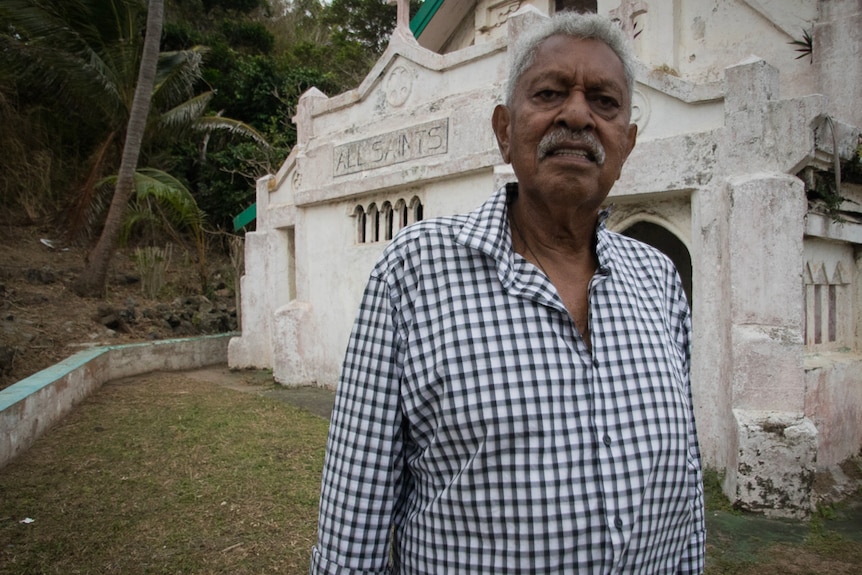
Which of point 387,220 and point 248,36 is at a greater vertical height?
point 248,36

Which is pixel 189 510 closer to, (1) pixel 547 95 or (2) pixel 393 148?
(1) pixel 547 95

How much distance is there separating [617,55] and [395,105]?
24.4ft

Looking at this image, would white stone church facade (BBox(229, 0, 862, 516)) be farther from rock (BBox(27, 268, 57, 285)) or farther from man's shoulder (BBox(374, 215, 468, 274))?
rock (BBox(27, 268, 57, 285))

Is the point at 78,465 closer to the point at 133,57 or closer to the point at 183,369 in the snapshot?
the point at 183,369

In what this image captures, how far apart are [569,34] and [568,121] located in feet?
0.85

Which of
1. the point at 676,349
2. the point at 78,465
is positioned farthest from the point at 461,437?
the point at 78,465

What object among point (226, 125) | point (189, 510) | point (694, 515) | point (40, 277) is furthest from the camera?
point (226, 125)

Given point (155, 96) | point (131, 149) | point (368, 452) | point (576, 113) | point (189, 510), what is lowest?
point (189, 510)

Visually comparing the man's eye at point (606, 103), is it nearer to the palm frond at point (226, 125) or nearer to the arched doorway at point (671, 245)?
the arched doorway at point (671, 245)

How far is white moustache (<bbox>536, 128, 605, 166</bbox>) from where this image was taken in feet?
5.64

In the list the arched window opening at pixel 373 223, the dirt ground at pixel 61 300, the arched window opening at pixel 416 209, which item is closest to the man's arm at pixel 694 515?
the arched window opening at pixel 416 209

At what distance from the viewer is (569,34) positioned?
176 cm

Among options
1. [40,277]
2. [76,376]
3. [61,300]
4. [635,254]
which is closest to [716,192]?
[635,254]

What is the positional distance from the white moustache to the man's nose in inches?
0.7
